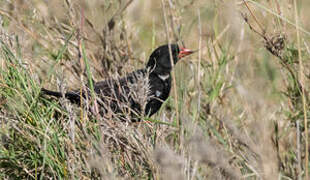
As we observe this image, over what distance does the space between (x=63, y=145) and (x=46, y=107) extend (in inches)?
20.5

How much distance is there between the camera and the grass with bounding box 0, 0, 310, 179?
7.53 feet

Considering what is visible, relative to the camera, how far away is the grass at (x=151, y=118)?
2.29 m

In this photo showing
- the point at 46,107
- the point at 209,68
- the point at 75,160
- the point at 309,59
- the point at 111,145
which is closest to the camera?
the point at 75,160

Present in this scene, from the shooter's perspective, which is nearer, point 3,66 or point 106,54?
point 3,66

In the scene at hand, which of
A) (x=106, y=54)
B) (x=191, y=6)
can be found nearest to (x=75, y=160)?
(x=106, y=54)

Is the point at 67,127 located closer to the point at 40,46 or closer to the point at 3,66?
the point at 3,66

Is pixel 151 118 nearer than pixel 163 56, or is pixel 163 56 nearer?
pixel 151 118

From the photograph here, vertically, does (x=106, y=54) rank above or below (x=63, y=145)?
above

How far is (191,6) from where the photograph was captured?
14.6 feet

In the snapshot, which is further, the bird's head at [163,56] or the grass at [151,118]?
the bird's head at [163,56]

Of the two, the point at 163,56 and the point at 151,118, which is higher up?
the point at 163,56

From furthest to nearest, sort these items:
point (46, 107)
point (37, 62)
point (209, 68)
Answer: point (209, 68)
point (37, 62)
point (46, 107)

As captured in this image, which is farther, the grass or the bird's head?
the bird's head

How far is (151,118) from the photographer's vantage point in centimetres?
346
